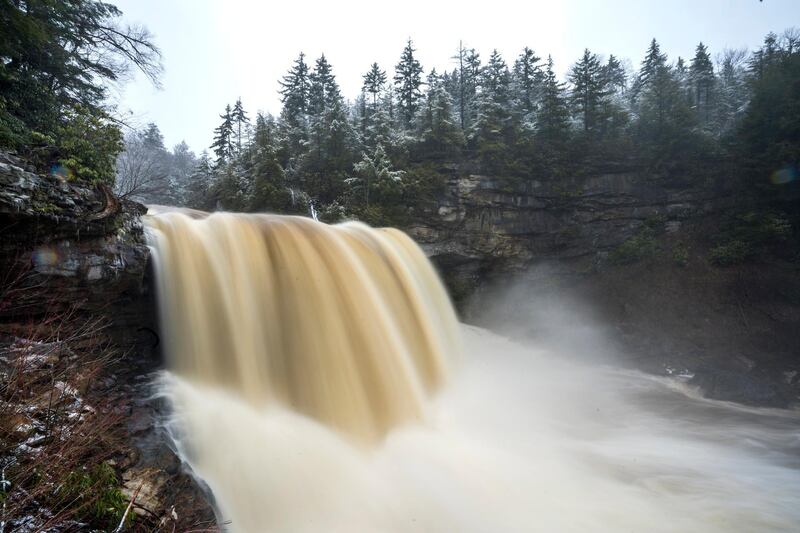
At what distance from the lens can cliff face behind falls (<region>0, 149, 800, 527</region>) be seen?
3766 mm

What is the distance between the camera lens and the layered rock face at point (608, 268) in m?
14.4

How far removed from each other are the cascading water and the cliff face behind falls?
75cm

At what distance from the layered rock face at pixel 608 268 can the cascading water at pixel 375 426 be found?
5941 mm

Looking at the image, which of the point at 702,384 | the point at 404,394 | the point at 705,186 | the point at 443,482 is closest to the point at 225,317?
the point at 404,394

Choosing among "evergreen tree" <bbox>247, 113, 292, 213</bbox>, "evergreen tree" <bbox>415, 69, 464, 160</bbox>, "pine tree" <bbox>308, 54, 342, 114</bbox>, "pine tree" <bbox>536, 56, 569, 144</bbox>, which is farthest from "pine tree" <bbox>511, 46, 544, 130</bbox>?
"evergreen tree" <bbox>247, 113, 292, 213</bbox>

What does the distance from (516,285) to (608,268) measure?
4.51m

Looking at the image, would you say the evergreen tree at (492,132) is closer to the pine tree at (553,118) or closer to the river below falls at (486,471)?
the pine tree at (553,118)

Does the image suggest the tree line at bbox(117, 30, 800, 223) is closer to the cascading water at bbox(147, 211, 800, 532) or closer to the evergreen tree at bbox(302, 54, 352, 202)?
the evergreen tree at bbox(302, 54, 352, 202)

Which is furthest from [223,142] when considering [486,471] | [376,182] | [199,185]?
[486,471]

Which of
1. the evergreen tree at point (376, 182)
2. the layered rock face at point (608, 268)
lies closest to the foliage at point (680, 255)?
the layered rock face at point (608, 268)

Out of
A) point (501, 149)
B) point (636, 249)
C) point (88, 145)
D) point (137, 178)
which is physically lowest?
point (636, 249)

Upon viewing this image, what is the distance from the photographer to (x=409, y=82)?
26797mm

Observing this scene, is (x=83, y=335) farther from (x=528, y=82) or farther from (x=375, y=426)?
(x=528, y=82)

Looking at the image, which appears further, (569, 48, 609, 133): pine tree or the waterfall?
(569, 48, 609, 133): pine tree
